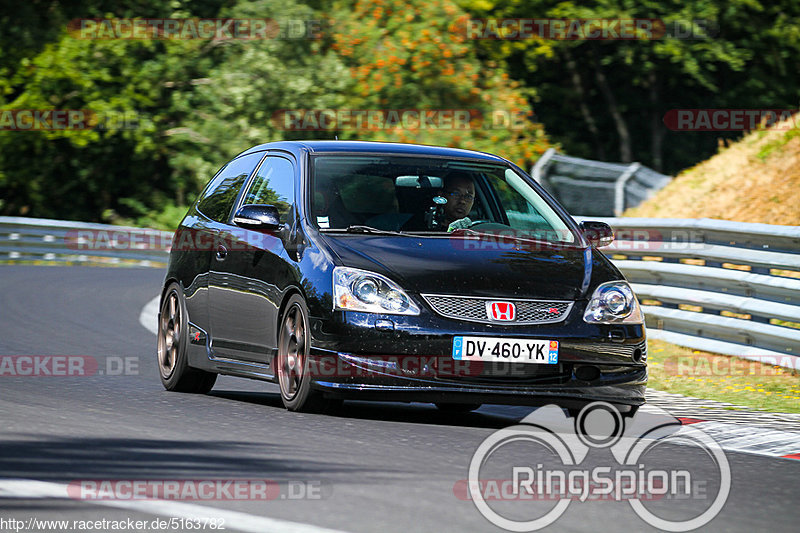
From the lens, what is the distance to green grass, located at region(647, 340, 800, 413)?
11102 millimetres

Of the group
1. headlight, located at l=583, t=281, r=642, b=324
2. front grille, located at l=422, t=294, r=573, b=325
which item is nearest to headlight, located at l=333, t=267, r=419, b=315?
front grille, located at l=422, t=294, r=573, b=325

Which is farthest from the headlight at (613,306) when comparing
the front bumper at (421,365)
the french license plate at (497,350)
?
the french license plate at (497,350)

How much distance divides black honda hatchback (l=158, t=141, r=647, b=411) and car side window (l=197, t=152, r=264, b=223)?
0.17 feet

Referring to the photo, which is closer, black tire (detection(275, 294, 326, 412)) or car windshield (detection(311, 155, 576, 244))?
black tire (detection(275, 294, 326, 412))

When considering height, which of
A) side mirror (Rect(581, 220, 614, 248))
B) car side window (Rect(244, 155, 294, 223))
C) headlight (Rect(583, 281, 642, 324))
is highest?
car side window (Rect(244, 155, 294, 223))

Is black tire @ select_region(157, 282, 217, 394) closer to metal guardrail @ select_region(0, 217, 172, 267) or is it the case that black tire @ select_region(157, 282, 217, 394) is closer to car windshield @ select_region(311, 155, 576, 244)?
car windshield @ select_region(311, 155, 576, 244)

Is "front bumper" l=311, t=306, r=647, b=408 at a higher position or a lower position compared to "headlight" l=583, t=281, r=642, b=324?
lower

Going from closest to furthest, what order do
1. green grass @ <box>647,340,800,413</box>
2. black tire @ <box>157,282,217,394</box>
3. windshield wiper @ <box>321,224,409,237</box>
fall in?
windshield wiper @ <box>321,224,409,237</box> < black tire @ <box>157,282,217,394</box> < green grass @ <box>647,340,800,413</box>

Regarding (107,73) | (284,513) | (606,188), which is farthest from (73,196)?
(284,513)

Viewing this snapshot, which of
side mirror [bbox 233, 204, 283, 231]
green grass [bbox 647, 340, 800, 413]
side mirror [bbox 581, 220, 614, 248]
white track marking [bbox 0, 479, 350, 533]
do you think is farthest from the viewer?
green grass [bbox 647, 340, 800, 413]

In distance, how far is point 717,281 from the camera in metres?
13.4

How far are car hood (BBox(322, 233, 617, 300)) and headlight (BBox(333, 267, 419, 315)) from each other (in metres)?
0.05

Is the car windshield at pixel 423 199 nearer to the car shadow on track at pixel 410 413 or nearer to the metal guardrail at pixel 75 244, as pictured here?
the car shadow on track at pixel 410 413

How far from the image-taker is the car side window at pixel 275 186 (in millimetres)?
9867
